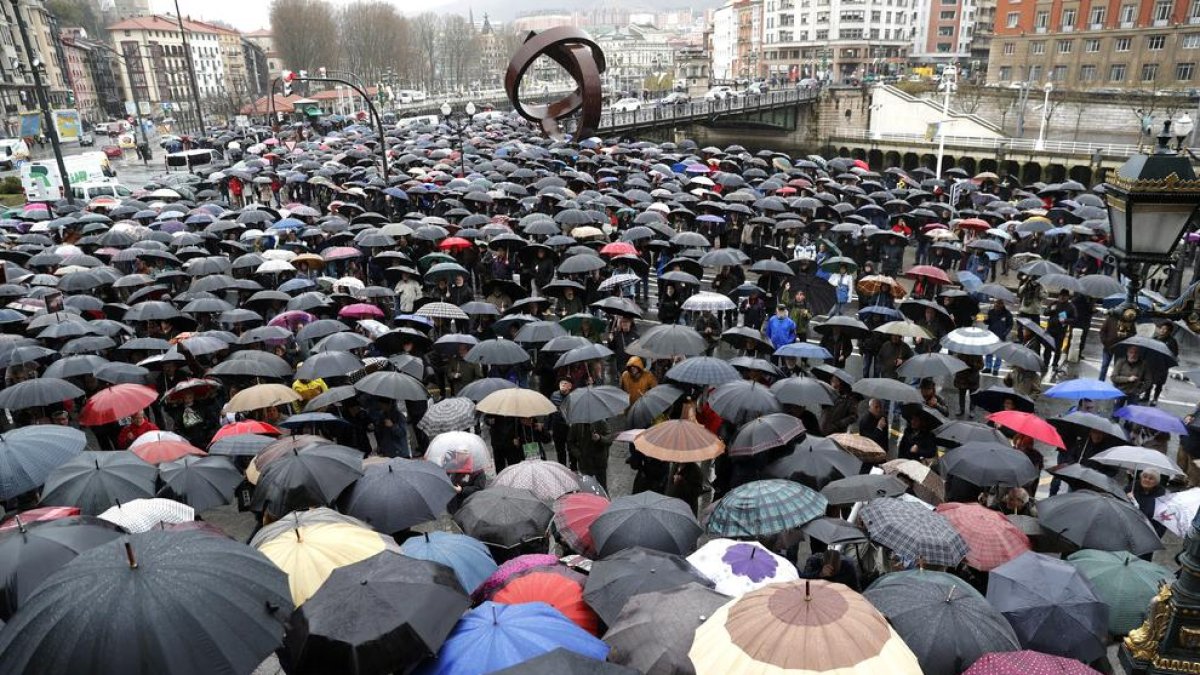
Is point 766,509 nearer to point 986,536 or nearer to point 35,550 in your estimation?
point 986,536

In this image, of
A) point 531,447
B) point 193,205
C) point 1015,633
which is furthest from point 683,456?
point 193,205

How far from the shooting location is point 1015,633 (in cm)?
494

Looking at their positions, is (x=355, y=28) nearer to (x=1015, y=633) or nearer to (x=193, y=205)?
(x=193, y=205)

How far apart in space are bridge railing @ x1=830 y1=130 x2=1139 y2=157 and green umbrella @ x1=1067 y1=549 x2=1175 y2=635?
4083cm

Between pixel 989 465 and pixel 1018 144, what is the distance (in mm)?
46172

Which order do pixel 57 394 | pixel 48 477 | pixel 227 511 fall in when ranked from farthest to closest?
pixel 227 511, pixel 57 394, pixel 48 477

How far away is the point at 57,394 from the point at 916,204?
21.0 m

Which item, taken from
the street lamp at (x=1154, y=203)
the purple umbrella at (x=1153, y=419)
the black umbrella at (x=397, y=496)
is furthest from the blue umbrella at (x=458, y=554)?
the purple umbrella at (x=1153, y=419)

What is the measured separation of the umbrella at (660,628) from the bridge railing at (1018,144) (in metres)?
43.2

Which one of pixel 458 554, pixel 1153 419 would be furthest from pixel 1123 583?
pixel 458 554

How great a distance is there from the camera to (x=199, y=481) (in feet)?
22.5

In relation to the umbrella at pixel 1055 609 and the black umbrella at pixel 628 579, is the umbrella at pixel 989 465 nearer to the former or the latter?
the umbrella at pixel 1055 609

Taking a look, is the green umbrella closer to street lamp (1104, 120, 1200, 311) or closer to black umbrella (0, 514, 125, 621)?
street lamp (1104, 120, 1200, 311)

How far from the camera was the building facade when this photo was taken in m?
55.1
